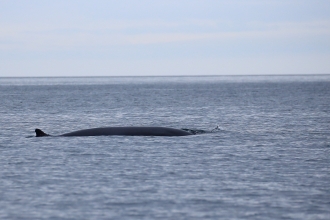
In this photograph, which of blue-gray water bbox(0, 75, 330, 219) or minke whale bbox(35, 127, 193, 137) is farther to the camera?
minke whale bbox(35, 127, 193, 137)

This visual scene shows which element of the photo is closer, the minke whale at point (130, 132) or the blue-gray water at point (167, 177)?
the blue-gray water at point (167, 177)

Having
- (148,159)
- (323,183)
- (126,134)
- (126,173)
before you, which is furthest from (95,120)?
(323,183)

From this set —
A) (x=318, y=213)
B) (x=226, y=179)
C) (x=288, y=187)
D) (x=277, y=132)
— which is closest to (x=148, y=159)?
(x=226, y=179)

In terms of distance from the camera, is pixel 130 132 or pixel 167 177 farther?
pixel 130 132

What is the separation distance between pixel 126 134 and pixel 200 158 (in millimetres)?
8972

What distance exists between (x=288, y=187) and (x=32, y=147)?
537 inches

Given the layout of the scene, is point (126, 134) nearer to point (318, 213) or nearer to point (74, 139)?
point (74, 139)

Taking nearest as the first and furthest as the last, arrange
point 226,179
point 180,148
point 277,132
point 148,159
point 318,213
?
1. point 318,213
2. point 226,179
3. point 148,159
4. point 180,148
5. point 277,132

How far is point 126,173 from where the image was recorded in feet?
75.4

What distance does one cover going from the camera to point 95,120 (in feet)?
170

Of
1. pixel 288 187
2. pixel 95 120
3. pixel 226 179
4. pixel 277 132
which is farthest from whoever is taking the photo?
pixel 95 120

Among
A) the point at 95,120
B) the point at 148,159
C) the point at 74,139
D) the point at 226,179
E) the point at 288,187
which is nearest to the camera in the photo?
the point at 288,187

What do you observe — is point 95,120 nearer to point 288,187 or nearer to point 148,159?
point 148,159

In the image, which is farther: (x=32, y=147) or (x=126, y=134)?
(x=126, y=134)
